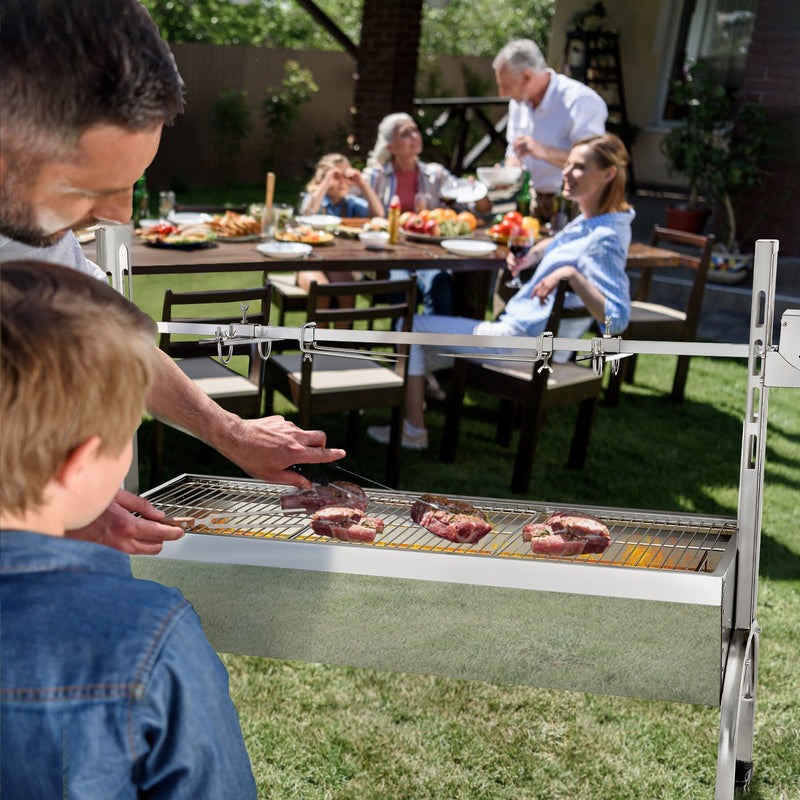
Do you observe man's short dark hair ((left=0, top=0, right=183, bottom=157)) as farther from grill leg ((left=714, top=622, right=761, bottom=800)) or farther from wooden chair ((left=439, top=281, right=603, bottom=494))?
wooden chair ((left=439, top=281, right=603, bottom=494))

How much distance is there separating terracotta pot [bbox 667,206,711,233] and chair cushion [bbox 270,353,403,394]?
478 centimetres

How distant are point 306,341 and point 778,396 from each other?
3.80 meters

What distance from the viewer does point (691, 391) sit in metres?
4.67

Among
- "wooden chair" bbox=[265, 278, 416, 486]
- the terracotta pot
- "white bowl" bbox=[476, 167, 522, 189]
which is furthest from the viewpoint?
the terracotta pot

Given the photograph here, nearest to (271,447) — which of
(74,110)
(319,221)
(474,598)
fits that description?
(474,598)

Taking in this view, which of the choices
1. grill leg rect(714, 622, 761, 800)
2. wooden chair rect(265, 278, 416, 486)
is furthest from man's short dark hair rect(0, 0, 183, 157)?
wooden chair rect(265, 278, 416, 486)

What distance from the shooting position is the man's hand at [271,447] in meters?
1.40

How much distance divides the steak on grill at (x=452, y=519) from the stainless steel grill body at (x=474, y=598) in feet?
0.06

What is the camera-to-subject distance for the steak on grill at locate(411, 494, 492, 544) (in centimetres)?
164

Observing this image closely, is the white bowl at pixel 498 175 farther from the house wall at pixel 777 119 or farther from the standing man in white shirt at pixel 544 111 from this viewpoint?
the house wall at pixel 777 119

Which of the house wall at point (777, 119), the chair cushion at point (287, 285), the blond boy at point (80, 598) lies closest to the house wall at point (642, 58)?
the house wall at point (777, 119)

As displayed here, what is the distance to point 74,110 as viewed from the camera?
2.63ft

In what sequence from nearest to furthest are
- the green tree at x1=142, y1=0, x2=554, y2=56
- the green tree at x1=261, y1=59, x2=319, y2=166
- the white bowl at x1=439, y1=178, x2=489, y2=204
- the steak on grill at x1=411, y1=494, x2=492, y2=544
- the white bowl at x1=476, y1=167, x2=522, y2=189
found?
the steak on grill at x1=411, y1=494, x2=492, y2=544
the white bowl at x1=476, y1=167, x2=522, y2=189
the white bowl at x1=439, y1=178, x2=489, y2=204
the green tree at x1=261, y1=59, x2=319, y2=166
the green tree at x1=142, y1=0, x2=554, y2=56

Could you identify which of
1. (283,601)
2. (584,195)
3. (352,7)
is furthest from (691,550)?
(352,7)
